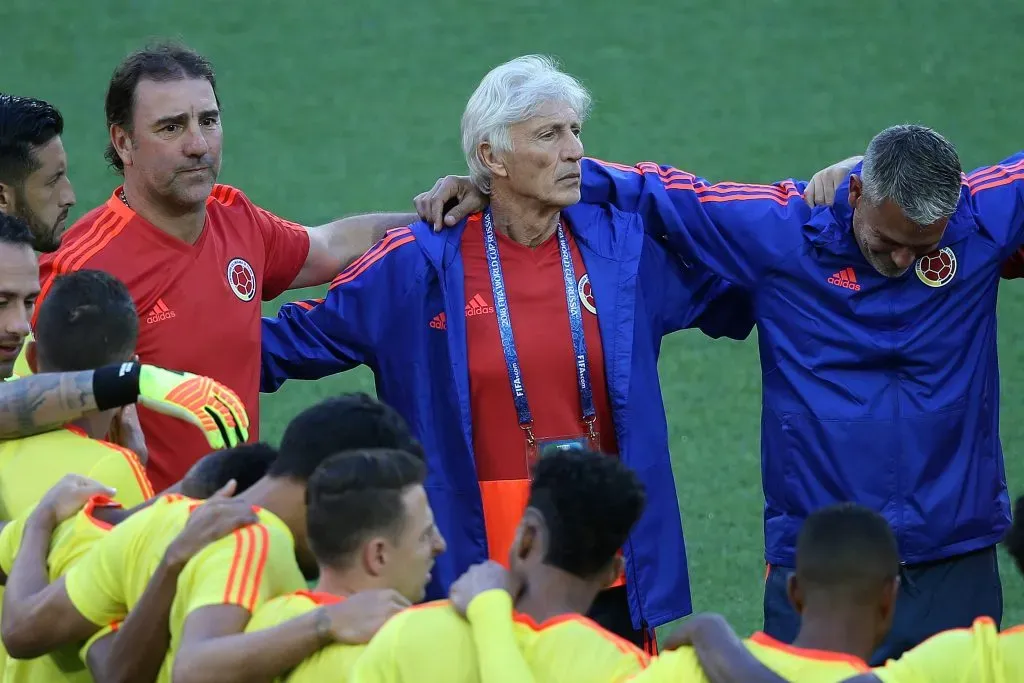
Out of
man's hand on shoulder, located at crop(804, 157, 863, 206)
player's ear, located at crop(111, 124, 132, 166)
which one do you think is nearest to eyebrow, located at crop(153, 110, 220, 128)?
player's ear, located at crop(111, 124, 132, 166)

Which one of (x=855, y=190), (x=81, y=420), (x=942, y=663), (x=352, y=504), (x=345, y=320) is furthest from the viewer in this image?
(x=345, y=320)

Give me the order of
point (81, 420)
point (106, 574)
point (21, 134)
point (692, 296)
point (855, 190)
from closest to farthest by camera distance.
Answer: point (106, 574), point (81, 420), point (855, 190), point (692, 296), point (21, 134)

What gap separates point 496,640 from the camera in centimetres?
315

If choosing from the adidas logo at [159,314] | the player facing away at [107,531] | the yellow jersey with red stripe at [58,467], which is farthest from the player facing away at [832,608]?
the adidas logo at [159,314]

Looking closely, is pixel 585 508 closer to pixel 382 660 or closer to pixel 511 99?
pixel 382 660

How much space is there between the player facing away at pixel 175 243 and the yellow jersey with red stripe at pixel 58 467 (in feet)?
2.33

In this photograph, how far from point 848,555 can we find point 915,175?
1.60m

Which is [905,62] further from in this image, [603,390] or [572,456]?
[572,456]

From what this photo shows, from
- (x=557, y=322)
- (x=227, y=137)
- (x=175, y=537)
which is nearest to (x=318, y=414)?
(x=175, y=537)

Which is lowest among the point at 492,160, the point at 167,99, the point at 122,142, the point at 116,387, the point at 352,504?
the point at 352,504

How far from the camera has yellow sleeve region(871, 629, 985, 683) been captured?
3.06 m

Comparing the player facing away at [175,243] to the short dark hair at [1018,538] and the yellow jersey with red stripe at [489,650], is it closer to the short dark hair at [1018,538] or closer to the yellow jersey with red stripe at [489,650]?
the yellow jersey with red stripe at [489,650]

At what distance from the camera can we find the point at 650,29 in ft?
44.5

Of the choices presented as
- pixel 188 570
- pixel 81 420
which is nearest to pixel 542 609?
pixel 188 570
